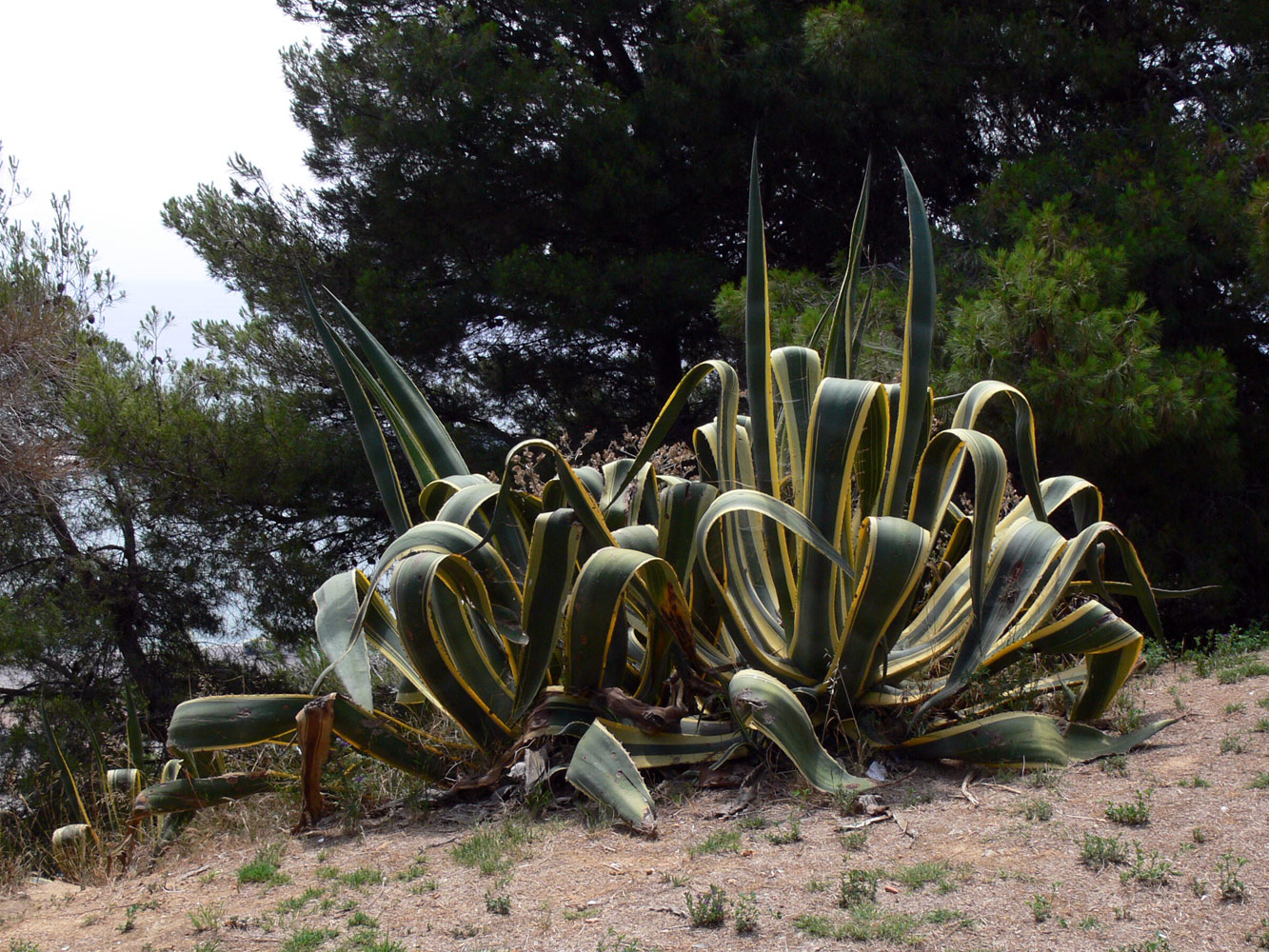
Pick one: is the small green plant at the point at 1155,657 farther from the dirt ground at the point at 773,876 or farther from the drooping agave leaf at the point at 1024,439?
the drooping agave leaf at the point at 1024,439

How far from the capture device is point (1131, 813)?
85.7 inches

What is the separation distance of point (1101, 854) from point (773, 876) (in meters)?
0.64

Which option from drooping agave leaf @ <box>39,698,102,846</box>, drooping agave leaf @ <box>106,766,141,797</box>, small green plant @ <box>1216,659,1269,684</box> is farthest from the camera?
drooping agave leaf @ <box>106,766,141,797</box>

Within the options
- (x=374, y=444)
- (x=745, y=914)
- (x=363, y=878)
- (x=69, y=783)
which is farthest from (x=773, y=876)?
(x=69, y=783)

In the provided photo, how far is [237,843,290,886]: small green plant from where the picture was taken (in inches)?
96.4

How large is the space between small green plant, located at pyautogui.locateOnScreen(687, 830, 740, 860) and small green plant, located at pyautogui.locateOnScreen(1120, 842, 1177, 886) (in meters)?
0.79

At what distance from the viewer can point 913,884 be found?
2.01 meters

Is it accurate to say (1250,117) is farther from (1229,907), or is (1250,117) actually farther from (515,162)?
(1229,907)

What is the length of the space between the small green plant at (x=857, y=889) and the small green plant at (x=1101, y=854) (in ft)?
1.35

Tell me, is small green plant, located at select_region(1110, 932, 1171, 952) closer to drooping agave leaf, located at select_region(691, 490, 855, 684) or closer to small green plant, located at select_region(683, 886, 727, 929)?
small green plant, located at select_region(683, 886, 727, 929)

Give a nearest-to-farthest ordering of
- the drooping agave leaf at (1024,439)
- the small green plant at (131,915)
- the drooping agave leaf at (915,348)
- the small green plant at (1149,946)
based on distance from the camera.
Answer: the small green plant at (1149,946), the small green plant at (131,915), the drooping agave leaf at (1024,439), the drooping agave leaf at (915,348)

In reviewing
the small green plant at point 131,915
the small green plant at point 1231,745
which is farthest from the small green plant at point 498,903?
the small green plant at point 1231,745

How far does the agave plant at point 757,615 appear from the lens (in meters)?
2.59

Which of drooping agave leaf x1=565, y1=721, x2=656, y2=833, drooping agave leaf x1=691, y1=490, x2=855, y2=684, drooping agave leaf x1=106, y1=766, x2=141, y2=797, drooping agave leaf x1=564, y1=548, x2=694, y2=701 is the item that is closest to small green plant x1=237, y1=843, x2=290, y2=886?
drooping agave leaf x1=565, y1=721, x2=656, y2=833
